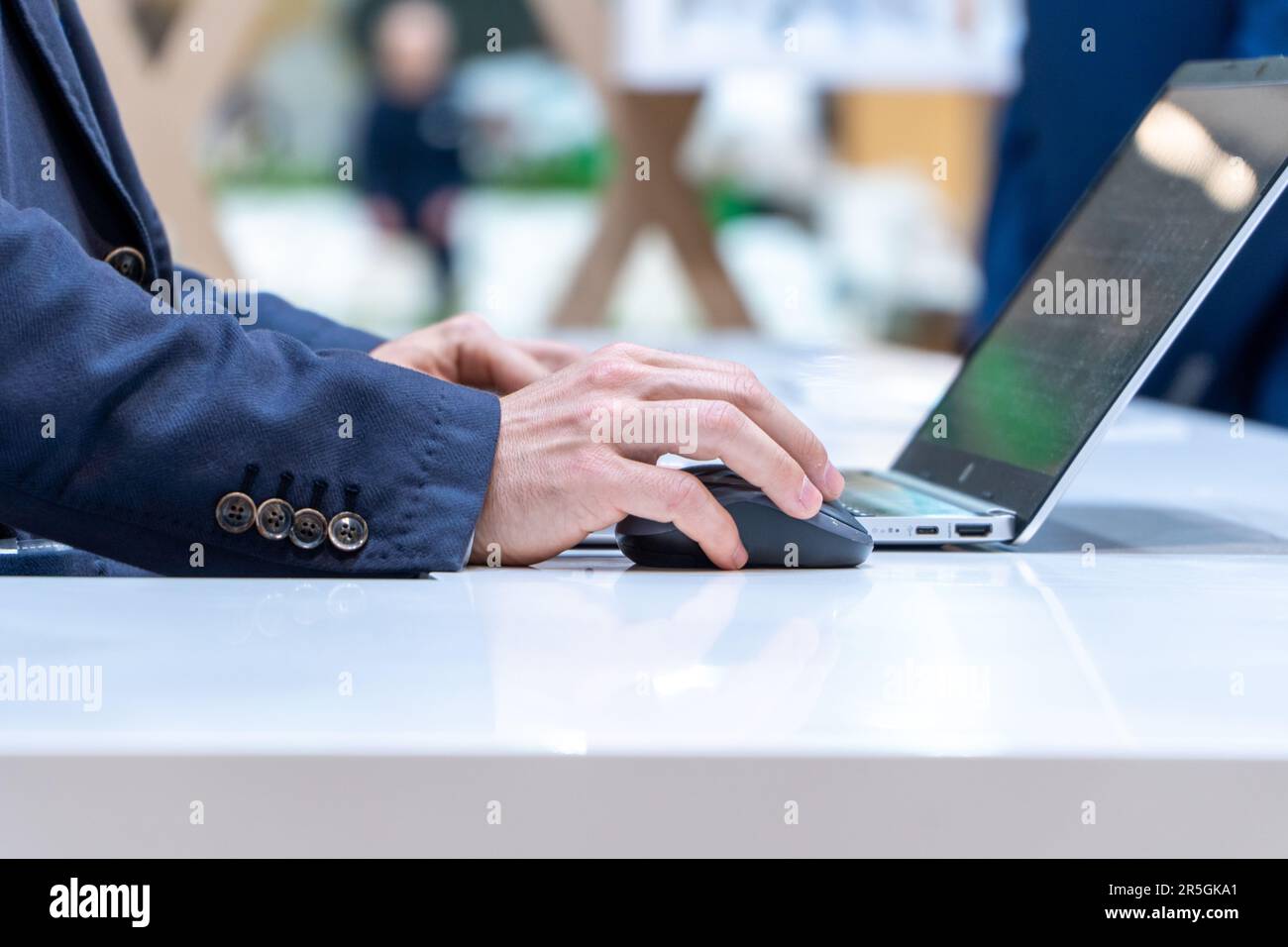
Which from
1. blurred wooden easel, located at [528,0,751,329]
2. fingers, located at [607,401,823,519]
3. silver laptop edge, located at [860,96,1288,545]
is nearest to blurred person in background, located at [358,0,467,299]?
blurred wooden easel, located at [528,0,751,329]

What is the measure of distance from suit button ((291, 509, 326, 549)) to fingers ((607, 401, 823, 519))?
0.13 meters

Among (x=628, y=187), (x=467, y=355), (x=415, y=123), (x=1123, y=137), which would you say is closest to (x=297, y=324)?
(x=467, y=355)

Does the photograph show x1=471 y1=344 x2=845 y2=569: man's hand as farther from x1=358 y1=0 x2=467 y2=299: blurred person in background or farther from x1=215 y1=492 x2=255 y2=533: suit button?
x1=358 y1=0 x2=467 y2=299: blurred person in background

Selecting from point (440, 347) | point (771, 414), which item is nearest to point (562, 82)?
point (440, 347)

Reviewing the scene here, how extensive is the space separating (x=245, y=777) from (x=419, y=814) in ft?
0.13

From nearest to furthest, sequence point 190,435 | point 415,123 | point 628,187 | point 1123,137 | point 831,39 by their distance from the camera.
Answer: point 190,435
point 1123,137
point 831,39
point 628,187
point 415,123

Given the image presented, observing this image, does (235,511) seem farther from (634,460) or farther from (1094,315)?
(1094,315)

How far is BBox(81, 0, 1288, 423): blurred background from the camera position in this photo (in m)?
2.25

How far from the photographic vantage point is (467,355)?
2.90 feet

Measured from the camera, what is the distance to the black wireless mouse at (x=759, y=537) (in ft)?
1.94

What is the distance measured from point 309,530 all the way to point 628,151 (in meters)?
1.98
